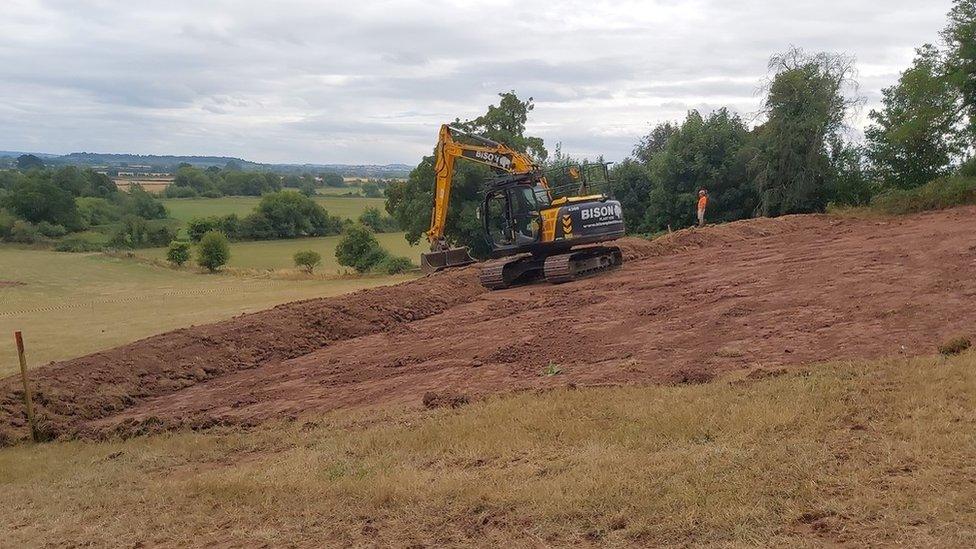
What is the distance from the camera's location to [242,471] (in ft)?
27.7

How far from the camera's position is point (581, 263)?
21.1 meters

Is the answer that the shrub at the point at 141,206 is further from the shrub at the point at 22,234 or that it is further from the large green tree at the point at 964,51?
the large green tree at the point at 964,51

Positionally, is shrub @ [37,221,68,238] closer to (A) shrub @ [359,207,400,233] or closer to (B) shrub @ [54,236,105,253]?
(B) shrub @ [54,236,105,253]

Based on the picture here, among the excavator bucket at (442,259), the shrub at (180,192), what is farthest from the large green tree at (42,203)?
the excavator bucket at (442,259)

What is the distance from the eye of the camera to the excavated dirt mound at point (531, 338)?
1092 centimetres

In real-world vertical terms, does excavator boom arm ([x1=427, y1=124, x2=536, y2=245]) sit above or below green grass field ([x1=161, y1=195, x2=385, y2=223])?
above

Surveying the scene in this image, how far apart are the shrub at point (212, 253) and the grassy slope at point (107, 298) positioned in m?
2.45

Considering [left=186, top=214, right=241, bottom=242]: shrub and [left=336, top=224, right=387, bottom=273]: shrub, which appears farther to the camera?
[left=186, top=214, right=241, bottom=242]: shrub

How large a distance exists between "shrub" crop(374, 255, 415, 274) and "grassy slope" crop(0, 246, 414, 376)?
497 cm

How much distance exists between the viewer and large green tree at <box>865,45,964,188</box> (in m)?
27.9

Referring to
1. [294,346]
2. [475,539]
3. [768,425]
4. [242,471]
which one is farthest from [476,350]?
[475,539]

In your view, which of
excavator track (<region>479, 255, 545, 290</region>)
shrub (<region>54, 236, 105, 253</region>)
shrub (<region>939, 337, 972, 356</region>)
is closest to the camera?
shrub (<region>939, 337, 972, 356</region>)

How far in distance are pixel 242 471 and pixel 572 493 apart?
377 centimetres

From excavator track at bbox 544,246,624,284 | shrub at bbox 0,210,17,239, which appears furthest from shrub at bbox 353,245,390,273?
shrub at bbox 0,210,17,239
